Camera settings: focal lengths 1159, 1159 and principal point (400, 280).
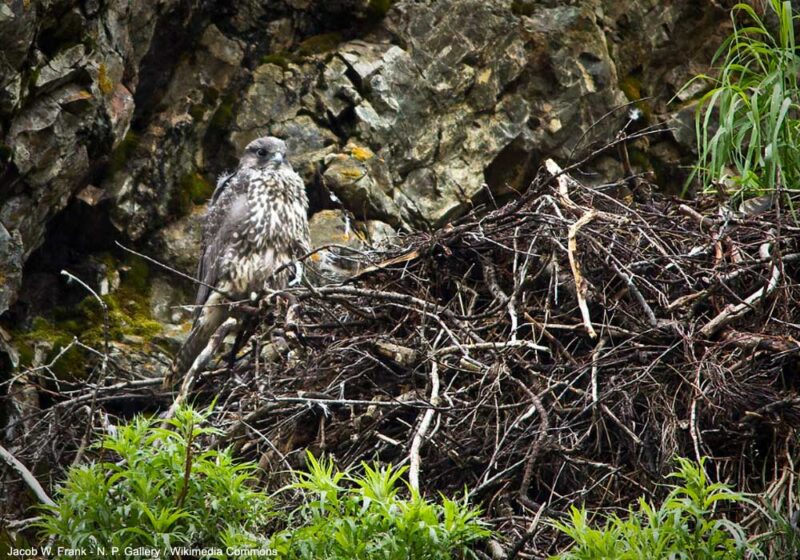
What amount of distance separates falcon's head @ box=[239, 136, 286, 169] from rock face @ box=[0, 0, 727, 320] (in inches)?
24.0

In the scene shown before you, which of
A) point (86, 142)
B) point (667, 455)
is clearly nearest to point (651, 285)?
point (667, 455)

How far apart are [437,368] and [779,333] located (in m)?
1.40

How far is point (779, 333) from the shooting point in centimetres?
468

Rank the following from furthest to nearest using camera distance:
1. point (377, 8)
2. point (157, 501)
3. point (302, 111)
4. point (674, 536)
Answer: point (377, 8) → point (302, 111) → point (157, 501) → point (674, 536)

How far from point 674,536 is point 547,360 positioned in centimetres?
136

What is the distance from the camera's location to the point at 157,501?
3.88 m

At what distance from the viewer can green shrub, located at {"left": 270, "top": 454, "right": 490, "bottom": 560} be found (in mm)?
3668

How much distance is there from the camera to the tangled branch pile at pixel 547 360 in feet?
14.5

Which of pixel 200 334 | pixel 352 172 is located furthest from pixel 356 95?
pixel 200 334

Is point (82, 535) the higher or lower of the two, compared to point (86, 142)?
lower

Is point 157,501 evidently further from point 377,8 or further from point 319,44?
point 377,8

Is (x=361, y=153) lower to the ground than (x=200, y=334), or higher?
higher

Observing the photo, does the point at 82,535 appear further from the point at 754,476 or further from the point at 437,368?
the point at 754,476

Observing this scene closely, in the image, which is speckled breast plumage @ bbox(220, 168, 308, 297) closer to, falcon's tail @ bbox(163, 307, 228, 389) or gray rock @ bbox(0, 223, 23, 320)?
falcon's tail @ bbox(163, 307, 228, 389)
